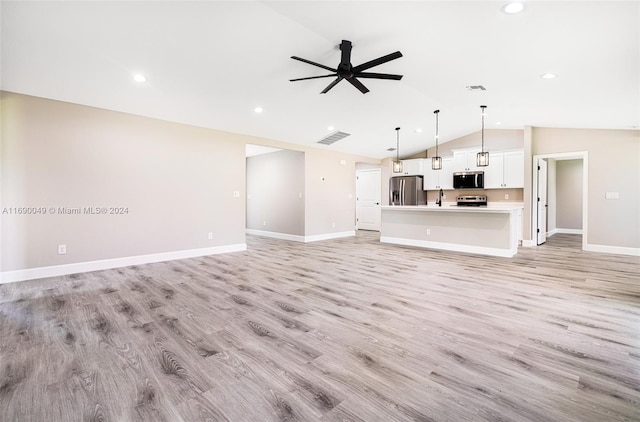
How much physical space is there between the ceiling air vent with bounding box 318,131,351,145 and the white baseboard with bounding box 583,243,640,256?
5.85 m

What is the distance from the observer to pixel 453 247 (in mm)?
6180

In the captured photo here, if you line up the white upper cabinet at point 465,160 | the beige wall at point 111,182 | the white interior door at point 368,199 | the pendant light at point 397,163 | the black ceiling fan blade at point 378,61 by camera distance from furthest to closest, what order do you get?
the white interior door at point 368,199 < the white upper cabinet at point 465,160 < the pendant light at point 397,163 < the beige wall at point 111,182 < the black ceiling fan blade at point 378,61

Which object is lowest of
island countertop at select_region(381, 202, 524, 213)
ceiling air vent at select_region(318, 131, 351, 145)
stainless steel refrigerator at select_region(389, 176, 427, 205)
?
island countertop at select_region(381, 202, 524, 213)

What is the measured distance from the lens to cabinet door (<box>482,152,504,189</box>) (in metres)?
7.45

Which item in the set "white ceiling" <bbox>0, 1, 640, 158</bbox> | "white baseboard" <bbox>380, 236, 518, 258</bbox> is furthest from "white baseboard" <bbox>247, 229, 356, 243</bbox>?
"white ceiling" <bbox>0, 1, 640, 158</bbox>

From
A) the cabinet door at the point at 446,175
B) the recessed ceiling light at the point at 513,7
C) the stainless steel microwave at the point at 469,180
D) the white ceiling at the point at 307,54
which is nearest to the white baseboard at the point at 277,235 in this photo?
the white ceiling at the point at 307,54

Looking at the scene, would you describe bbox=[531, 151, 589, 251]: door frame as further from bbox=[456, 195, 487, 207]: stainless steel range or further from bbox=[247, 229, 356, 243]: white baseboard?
bbox=[247, 229, 356, 243]: white baseboard

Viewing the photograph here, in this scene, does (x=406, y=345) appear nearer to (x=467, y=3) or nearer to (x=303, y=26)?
(x=467, y=3)

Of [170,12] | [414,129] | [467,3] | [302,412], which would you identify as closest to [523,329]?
[302,412]

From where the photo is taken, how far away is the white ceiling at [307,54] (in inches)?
108

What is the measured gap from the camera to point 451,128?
7395 mm

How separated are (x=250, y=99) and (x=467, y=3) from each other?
334 cm

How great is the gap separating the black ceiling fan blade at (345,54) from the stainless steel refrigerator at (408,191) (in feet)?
19.7

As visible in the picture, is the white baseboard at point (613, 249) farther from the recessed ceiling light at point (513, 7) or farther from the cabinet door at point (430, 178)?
the recessed ceiling light at point (513, 7)
